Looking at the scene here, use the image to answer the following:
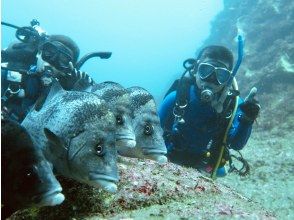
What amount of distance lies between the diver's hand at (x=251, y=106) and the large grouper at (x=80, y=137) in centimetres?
319

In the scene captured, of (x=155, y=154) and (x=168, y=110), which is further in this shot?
(x=168, y=110)

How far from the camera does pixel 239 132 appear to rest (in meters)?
5.94

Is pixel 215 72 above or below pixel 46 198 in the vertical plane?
above

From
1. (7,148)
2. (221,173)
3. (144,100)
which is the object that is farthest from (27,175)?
(221,173)

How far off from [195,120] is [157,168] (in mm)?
2107

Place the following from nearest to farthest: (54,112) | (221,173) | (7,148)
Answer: (7,148) → (54,112) → (221,173)

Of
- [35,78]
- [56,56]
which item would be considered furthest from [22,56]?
[35,78]

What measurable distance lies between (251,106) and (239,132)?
890 millimetres

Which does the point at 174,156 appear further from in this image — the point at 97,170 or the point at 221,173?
the point at 97,170

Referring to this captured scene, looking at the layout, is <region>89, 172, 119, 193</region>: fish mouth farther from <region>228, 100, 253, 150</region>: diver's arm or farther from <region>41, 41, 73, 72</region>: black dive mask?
<region>228, 100, 253, 150</region>: diver's arm

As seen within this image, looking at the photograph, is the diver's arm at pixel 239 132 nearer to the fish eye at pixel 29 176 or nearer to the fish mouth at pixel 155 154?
the fish mouth at pixel 155 154

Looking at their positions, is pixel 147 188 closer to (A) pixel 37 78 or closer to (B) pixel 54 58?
(A) pixel 37 78

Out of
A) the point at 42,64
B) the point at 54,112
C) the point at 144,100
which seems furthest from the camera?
the point at 42,64

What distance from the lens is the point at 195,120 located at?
550 centimetres
